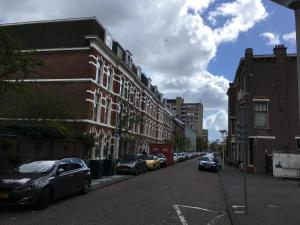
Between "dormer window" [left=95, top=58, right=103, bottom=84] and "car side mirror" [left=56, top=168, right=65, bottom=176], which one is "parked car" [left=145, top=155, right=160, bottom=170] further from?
"car side mirror" [left=56, top=168, right=65, bottom=176]

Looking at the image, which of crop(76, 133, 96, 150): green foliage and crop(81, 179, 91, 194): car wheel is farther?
crop(76, 133, 96, 150): green foliage

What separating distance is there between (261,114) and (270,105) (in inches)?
45.7

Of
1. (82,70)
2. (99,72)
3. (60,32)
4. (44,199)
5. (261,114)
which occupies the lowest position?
(44,199)

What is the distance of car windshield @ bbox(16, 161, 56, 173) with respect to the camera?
482 inches

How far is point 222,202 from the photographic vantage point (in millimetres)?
14195

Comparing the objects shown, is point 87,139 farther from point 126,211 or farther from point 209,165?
point 126,211

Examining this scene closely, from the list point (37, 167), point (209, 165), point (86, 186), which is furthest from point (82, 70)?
point (37, 167)

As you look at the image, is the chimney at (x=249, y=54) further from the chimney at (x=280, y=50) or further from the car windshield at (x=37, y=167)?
the car windshield at (x=37, y=167)

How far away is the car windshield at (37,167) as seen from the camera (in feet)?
40.2

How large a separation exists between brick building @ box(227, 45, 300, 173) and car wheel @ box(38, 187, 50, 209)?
Result: 956 inches

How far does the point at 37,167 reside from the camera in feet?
41.2

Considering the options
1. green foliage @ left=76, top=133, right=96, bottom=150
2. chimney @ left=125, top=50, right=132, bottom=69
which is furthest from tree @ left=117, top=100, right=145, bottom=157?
green foliage @ left=76, top=133, right=96, bottom=150

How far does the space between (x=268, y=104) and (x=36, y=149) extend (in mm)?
21722

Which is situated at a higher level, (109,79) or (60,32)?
(60,32)
